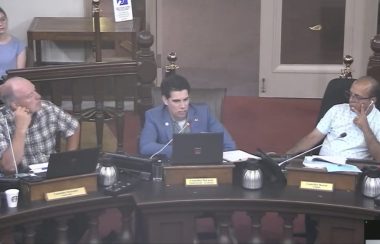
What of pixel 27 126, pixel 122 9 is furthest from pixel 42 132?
pixel 122 9

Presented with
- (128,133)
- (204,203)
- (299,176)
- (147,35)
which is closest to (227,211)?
(204,203)

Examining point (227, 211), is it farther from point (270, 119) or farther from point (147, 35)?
point (270, 119)

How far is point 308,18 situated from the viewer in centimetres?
668

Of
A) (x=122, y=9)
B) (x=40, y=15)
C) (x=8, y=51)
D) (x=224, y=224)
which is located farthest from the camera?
(x=40, y=15)

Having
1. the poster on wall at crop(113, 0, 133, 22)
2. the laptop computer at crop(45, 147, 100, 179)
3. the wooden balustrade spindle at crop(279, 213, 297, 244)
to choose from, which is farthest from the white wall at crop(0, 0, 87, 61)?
the wooden balustrade spindle at crop(279, 213, 297, 244)

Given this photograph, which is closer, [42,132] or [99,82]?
[42,132]

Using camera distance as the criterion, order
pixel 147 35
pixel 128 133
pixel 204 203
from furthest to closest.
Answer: pixel 128 133
pixel 147 35
pixel 204 203

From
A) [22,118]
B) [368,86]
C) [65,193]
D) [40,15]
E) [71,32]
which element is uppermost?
[40,15]

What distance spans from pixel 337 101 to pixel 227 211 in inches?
56.4

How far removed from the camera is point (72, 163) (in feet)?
9.01

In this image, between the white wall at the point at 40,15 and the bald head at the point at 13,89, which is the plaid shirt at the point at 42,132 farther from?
the white wall at the point at 40,15

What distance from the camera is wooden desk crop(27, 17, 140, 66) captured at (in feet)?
19.1

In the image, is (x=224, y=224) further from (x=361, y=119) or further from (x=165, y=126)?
(x=361, y=119)

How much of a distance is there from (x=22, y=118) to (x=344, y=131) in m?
1.66
